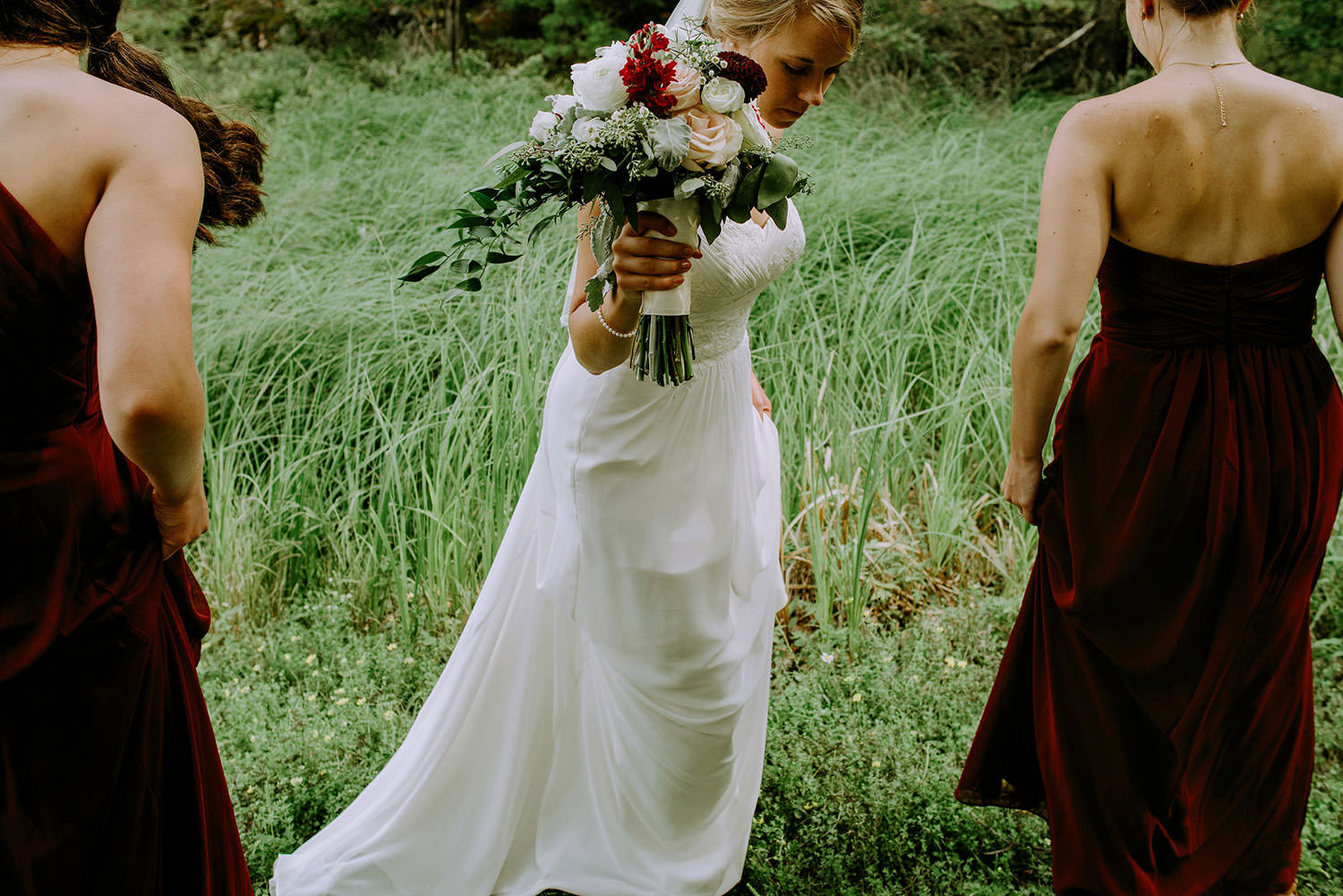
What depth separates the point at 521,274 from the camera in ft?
15.4

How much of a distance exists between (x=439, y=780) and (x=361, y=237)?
12.7ft

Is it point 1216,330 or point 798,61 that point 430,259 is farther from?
point 1216,330

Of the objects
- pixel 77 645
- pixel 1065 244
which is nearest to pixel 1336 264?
pixel 1065 244

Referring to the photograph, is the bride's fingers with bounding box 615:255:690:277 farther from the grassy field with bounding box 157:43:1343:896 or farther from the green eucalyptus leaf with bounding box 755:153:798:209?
the grassy field with bounding box 157:43:1343:896

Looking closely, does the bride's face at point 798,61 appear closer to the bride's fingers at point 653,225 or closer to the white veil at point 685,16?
the white veil at point 685,16

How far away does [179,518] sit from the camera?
5.36ft

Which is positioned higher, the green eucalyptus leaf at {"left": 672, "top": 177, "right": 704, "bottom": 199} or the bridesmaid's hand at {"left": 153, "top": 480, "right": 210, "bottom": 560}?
the green eucalyptus leaf at {"left": 672, "top": 177, "right": 704, "bottom": 199}

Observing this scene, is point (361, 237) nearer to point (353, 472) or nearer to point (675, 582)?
point (353, 472)

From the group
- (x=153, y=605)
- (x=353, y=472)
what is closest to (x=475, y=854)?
(x=153, y=605)

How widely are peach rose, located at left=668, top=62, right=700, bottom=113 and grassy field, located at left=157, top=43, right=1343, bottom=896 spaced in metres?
1.97

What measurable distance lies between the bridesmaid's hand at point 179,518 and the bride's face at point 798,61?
4.69ft

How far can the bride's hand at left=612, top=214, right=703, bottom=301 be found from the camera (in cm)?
182

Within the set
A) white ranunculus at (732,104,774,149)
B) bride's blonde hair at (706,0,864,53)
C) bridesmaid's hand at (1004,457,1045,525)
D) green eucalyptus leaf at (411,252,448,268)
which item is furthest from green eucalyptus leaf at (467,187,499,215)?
bridesmaid's hand at (1004,457,1045,525)

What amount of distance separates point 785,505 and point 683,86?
95.1 inches
